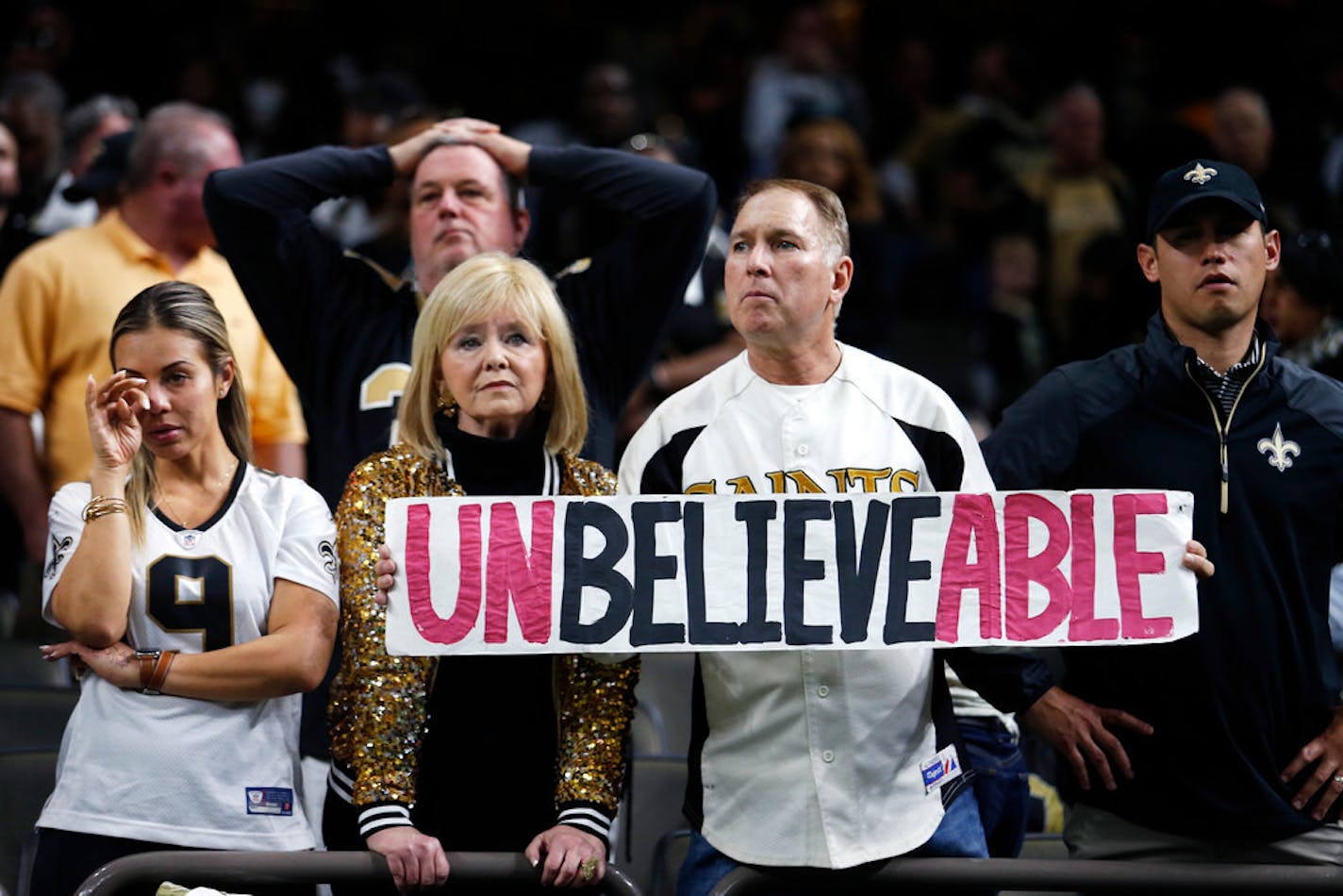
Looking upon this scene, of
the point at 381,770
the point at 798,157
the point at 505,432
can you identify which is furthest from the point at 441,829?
the point at 798,157

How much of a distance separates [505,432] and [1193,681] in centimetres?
140

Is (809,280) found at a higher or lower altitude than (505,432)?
higher

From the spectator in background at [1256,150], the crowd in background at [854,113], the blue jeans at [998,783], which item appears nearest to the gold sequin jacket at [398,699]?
the blue jeans at [998,783]

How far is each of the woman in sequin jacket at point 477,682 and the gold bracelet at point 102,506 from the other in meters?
0.41

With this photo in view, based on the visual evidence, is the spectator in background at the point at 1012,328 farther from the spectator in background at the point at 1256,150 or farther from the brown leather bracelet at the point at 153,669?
the brown leather bracelet at the point at 153,669

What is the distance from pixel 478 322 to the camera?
3428mm

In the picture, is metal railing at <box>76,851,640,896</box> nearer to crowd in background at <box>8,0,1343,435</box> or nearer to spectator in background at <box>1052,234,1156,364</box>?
crowd in background at <box>8,0,1343,435</box>

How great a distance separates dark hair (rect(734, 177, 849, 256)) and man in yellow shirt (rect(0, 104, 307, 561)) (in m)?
1.99

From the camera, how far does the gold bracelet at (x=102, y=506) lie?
3.19 metres

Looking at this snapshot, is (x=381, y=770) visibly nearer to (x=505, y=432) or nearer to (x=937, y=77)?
(x=505, y=432)

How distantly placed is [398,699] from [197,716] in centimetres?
38

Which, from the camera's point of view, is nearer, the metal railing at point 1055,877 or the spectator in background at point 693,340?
the metal railing at point 1055,877

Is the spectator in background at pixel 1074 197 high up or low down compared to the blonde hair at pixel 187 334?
up

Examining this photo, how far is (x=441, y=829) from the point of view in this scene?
10.8 ft
